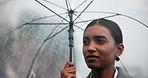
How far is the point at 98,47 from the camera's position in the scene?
236 centimetres

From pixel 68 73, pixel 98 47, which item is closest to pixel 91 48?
pixel 98 47

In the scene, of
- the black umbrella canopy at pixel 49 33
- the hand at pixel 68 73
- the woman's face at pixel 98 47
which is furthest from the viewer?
the black umbrella canopy at pixel 49 33

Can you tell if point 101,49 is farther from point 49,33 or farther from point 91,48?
point 49,33

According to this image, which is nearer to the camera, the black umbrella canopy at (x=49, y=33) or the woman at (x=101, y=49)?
the woman at (x=101, y=49)

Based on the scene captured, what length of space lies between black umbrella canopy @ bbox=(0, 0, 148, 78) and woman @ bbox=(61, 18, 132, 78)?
149 centimetres

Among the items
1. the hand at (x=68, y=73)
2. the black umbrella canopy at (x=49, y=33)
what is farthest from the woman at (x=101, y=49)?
the black umbrella canopy at (x=49, y=33)

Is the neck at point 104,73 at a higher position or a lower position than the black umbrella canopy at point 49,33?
lower

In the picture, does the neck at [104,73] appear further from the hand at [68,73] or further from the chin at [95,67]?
the hand at [68,73]

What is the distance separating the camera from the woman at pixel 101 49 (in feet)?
7.68

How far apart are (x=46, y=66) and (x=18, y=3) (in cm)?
98

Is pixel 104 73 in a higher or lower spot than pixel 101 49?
lower

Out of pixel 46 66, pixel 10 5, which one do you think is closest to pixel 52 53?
pixel 46 66

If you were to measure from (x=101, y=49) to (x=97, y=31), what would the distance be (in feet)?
0.56

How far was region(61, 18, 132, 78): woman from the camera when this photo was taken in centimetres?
234
